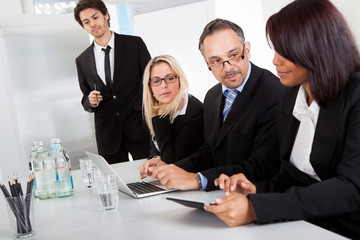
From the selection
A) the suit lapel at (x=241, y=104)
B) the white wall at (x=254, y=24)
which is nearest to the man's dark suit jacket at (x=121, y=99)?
the white wall at (x=254, y=24)

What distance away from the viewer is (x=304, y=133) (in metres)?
1.68

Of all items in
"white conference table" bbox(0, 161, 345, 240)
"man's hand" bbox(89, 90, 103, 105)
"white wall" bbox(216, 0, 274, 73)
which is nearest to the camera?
"white conference table" bbox(0, 161, 345, 240)

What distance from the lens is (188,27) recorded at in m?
5.23

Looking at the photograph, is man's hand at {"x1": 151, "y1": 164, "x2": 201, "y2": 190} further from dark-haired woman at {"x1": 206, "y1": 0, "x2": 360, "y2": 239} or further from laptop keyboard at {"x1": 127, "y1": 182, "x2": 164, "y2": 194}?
dark-haired woman at {"x1": 206, "y1": 0, "x2": 360, "y2": 239}

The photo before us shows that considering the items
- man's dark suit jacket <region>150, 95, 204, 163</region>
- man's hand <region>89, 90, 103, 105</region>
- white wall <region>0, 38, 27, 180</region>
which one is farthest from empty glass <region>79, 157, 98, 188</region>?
white wall <region>0, 38, 27, 180</region>

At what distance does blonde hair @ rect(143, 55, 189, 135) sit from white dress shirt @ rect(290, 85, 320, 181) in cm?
116

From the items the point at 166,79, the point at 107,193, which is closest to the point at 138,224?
the point at 107,193

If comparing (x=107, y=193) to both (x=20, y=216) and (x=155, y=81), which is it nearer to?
(x=20, y=216)

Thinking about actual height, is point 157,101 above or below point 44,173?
above

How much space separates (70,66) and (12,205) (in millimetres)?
4219

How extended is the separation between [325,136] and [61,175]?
46.4 inches

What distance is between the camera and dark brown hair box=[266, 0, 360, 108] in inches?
59.9

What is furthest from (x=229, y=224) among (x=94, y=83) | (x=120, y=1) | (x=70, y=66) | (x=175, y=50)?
(x=120, y=1)

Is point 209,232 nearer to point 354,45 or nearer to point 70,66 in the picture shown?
point 354,45
